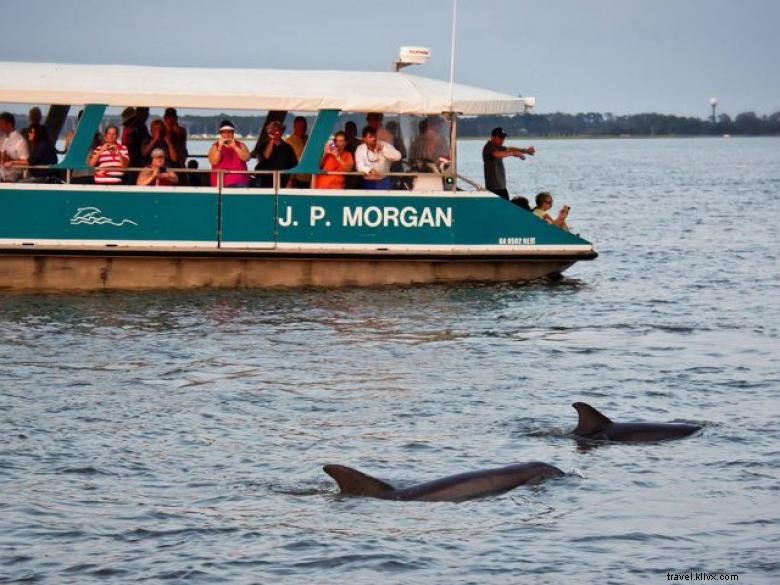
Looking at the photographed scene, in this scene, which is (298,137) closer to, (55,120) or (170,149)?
(170,149)

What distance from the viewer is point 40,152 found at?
21.2 m

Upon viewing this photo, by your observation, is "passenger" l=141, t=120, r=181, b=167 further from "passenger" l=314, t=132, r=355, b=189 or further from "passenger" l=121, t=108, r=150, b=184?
"passenger" l=314, t=132, r=355, b=189

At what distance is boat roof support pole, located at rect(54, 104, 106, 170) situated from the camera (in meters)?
20.8

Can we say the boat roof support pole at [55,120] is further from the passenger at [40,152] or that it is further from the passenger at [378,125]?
the passenger at [378,125]

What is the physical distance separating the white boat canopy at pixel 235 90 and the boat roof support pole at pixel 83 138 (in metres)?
0.17

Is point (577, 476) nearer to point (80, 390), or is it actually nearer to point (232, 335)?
point (80, 390)

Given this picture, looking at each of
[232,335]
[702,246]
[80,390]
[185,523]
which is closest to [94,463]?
[185,523]

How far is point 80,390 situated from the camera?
15.5m

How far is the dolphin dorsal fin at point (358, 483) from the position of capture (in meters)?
11.3

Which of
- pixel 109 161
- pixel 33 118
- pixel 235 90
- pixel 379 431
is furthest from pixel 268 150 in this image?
pixel 379 431

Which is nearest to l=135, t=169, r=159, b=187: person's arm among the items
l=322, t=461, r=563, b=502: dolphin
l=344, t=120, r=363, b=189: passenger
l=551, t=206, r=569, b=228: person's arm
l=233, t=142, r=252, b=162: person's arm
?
l=233, t=142, r=252, b=162: person's arm

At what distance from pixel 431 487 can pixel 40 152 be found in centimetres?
1128

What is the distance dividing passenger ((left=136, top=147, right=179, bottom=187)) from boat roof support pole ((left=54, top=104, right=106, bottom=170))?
2.40 ft

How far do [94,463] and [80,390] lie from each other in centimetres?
292
